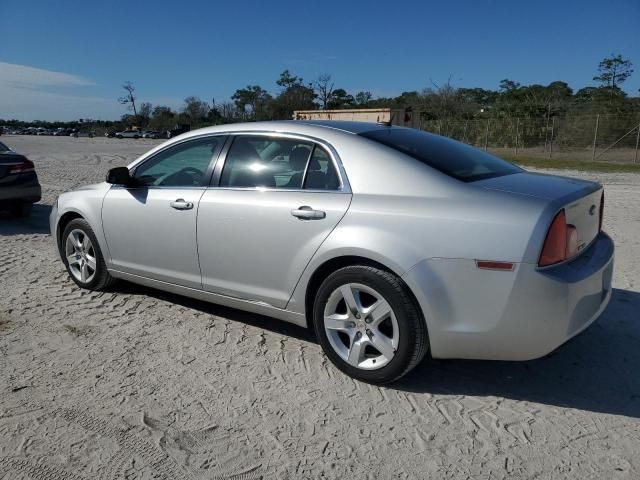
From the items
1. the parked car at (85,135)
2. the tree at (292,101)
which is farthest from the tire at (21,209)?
the parked car at (85,135)

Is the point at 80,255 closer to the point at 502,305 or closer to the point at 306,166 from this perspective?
the point at 306,166

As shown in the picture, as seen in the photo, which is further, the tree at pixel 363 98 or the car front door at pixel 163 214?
the tree at pixel 363 98

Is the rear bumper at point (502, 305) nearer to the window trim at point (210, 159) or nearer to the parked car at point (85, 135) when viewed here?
the window trim at point (210, 159)

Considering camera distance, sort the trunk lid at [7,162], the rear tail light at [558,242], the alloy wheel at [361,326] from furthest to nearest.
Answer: the trunk lid at [7,162], the alloy wheel at [361,326], the rear tail light at [558,242]

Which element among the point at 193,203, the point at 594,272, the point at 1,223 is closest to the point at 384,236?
the point at 594,272

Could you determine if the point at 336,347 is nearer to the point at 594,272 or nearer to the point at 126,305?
the point at 594,272

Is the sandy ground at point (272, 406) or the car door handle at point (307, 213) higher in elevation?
the car door handle at point (307, 213)

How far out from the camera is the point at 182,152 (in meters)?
4.32

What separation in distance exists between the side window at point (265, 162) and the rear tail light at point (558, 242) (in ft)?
5.00

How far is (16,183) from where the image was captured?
321 inches

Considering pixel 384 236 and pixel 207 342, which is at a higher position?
pixel 384 236

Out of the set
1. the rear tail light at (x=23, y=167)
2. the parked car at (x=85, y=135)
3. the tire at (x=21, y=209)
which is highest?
the rear tail light at (x=23, y=167)

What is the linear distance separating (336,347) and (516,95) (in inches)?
1860

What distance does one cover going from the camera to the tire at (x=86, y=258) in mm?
4730
